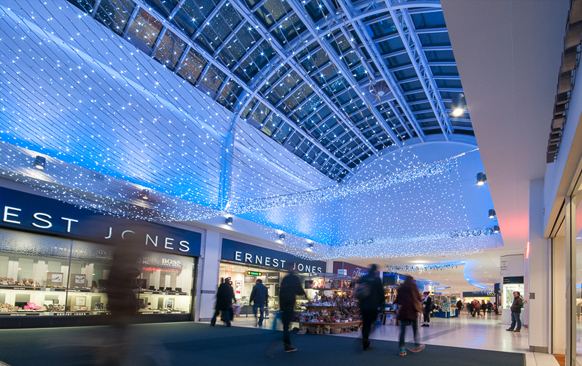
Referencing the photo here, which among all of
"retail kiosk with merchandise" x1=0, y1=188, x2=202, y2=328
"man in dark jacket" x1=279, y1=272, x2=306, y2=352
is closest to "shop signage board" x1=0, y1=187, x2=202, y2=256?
"retail kiosk with merchandise" x1=0, y1=188, x2=202, y2=328

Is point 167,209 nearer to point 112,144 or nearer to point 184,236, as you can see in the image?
point 184,236

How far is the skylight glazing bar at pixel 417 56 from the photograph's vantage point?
11695 millimetres

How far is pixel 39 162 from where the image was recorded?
8156 millimetres

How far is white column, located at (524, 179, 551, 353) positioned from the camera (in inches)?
286

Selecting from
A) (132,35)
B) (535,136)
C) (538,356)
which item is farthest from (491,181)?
(132,35)

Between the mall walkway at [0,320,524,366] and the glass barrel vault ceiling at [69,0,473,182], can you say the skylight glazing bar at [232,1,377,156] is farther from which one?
the mall walkway at [0,320,524,366]

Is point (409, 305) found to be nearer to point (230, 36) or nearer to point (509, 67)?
point (509, 67)

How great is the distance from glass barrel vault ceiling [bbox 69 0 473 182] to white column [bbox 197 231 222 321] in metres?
4.54

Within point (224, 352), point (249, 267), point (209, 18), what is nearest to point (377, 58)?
point (209, 18)

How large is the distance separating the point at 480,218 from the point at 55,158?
17173 millimetres

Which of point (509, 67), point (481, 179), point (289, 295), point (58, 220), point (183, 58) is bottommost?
point (289, 295)

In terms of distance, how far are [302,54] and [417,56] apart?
4.00 meters

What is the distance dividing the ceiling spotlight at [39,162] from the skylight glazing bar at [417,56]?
9.42 m

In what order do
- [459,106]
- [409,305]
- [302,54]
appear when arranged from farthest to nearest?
[302,54]
[409,305]
[459,106]
